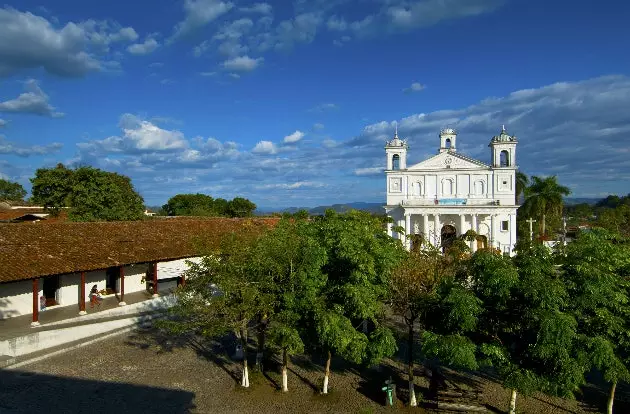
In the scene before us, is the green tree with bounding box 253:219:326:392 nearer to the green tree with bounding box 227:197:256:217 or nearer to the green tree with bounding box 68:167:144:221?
the green tree with bounding box 68:167:144:221

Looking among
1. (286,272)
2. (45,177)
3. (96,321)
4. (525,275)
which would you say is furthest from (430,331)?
(45,177)

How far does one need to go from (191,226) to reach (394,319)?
40.6 ft

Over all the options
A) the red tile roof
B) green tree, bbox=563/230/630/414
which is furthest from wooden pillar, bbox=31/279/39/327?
green tree, bbox=563/230/630/414

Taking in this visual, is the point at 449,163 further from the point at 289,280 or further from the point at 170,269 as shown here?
the point at 289,280

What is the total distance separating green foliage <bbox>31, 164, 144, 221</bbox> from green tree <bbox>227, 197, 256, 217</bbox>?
69.1 feet

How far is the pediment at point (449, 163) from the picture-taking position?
34.2 metres

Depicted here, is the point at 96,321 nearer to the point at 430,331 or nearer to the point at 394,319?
the point at 394,319

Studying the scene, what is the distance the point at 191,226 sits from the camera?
24.5m

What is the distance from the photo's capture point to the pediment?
34250 mm

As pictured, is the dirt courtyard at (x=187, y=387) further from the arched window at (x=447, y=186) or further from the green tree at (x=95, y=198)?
the arched window at (x=447, y=186)

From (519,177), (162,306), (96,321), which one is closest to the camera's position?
(96,321)

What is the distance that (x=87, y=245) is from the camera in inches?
733

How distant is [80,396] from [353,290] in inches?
292

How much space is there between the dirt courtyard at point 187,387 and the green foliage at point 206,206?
36.6 m
